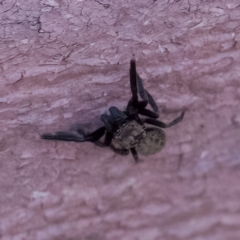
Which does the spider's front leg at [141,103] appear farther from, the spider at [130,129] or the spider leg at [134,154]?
the spider leg at [134,154]

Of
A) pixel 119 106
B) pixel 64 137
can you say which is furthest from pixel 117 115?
pixel 64 137

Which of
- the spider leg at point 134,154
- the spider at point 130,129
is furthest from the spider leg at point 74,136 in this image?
the spider leg at point 134,154

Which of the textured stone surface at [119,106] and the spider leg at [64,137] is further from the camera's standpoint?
the spider leg at [64,137]

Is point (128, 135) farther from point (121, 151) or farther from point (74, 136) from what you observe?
point (74, 136)

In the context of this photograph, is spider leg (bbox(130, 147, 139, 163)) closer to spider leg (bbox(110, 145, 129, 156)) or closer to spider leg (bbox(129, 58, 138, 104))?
spider leg (bbox(110, 145, 129, 156))

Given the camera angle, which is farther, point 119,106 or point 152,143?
point 119,106

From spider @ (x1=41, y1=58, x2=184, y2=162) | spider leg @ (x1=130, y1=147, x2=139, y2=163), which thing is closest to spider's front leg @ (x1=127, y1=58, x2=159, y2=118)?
spider @ (x1=41, y1=58, x2=184, y2=162)
